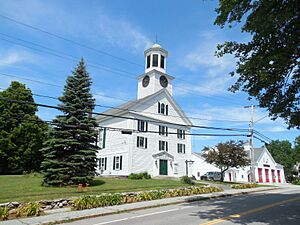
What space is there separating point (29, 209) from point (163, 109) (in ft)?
89.4

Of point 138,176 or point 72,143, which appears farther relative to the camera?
point 138,176

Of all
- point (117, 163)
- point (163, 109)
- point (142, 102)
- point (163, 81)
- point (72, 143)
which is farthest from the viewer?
point (163, 81)

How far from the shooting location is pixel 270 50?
10.1 m

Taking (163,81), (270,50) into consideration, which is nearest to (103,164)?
(163,81)

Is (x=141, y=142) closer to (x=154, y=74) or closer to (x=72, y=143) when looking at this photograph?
(x=154, y=74)

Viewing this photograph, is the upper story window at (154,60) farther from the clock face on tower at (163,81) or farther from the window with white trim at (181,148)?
the window with white trim at (181,148)

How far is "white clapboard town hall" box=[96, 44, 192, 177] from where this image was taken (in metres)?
34.2

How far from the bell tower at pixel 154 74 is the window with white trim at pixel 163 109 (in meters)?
2.04

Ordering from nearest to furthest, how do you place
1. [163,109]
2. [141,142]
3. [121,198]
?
[121,198] < [141,142] < [163,109]

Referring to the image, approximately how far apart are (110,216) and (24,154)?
26.2m

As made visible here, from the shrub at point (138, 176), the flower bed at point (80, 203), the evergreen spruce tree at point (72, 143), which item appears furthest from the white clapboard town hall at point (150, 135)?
the flower bed at point (80, 203)

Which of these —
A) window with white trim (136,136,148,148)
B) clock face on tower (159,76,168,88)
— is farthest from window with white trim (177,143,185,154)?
clock face on tower (159,76,168,88)

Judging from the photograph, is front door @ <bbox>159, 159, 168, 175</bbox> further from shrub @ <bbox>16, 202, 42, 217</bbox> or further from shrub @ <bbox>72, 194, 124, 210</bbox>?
shrub @ <bbox>16, 202, 42, 217</bbox>

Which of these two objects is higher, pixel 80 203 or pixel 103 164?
pixel 103 164
